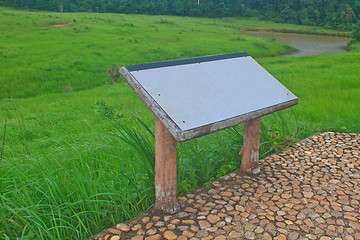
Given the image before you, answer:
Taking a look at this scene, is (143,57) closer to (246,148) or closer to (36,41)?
(36,41)

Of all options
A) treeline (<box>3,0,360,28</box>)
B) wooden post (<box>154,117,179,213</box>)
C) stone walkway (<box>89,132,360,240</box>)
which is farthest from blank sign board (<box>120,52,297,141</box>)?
treeline (<box>3,0,360,28</box>)


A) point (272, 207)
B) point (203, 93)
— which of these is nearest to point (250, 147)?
point (272, 207)

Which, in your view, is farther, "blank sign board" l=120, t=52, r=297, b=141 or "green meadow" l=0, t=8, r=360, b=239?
"green meadow" l=0, t=8, r=360, b=239

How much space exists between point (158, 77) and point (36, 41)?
16595 millimetres

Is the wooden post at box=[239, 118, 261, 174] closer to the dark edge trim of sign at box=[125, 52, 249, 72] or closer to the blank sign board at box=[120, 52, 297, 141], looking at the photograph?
the blank sign board at box=[120, 52, 297, 141]

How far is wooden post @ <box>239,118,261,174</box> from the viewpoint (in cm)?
341

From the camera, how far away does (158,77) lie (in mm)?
2643

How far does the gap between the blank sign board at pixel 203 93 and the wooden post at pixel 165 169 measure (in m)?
0.24

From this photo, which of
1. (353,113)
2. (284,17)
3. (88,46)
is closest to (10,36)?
(88,46)

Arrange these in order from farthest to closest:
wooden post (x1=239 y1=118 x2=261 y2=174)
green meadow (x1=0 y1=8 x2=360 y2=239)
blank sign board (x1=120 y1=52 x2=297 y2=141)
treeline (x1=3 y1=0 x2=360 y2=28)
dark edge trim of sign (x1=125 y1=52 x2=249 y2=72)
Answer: treeline (x1=3 y1=0 x2=360 y2=28) < wooden post (x1=239 y1=118 x2=261 y2=174) < green meadow (x1=0 y1=8 x2=360 y2=239) < dark edge trim of sign (x1=125 y1=52 x2=249 y2=72) < blank sign board (x1=120 y1=52 x2=297 y2=141)

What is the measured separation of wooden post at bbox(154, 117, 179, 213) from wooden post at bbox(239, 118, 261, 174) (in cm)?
99

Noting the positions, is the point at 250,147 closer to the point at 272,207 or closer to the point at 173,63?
the point at 272,207

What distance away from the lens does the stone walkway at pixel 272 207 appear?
2.61m

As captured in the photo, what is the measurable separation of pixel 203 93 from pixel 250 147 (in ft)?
3.47
